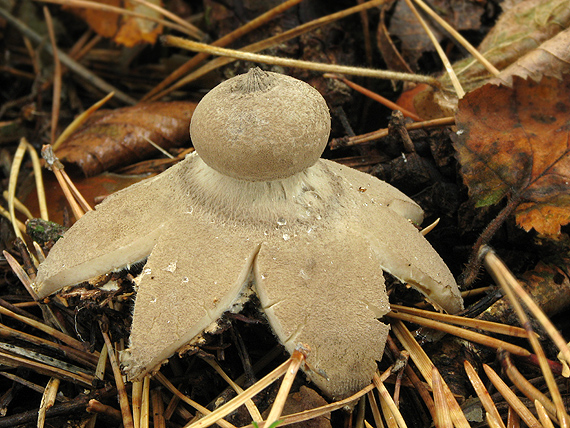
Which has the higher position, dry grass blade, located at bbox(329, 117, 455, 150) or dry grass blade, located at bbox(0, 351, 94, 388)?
dry grass blade, located at bbox(329, 117, 455, 150)

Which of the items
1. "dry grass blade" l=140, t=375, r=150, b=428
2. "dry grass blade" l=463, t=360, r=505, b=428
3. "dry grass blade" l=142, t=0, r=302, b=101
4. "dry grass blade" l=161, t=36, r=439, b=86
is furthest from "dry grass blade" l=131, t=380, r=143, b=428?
"dry grass blade" l=142, t=0, r=302, b=101

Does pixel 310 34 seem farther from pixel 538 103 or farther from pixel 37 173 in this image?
pixel 37 173

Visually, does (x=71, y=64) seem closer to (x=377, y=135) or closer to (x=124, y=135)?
(x=124, y=135)

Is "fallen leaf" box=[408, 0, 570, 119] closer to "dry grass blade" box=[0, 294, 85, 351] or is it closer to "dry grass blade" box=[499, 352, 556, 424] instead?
"dry grass blade" box=[499, 352, 556, 424]

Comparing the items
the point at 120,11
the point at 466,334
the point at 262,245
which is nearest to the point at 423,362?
the point at 466,334

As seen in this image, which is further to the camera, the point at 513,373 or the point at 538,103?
the point at 538,103

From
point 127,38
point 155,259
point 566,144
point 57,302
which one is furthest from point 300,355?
point 127,38

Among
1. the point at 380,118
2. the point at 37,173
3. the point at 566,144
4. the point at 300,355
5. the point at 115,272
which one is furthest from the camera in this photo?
the point at 380,118
